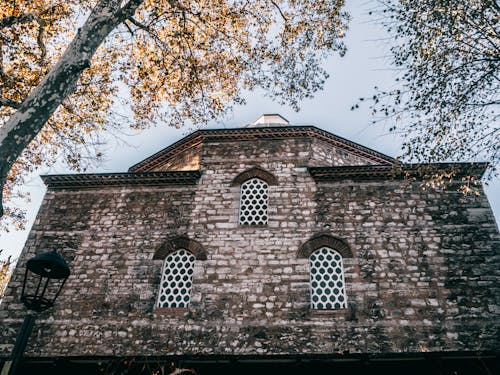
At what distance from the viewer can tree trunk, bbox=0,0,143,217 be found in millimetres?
4727

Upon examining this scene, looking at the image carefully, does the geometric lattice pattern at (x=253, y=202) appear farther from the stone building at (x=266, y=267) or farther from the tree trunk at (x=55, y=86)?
the tree trunk at (x=55, y=86)

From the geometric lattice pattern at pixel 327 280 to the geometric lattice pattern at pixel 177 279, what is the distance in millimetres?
2688

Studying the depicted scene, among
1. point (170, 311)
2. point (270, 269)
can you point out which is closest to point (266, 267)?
point (270, 269)

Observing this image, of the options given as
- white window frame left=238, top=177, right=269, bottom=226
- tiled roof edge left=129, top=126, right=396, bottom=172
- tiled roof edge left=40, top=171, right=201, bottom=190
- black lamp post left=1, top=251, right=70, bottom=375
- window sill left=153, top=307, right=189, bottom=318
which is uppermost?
tiled roof edge left=129, top=126, right=396, bottom=172

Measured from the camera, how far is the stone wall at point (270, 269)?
761 centimetres

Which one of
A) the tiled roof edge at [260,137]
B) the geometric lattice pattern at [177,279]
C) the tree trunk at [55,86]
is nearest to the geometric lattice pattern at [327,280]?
the geometric lattice pattern at [177,279]

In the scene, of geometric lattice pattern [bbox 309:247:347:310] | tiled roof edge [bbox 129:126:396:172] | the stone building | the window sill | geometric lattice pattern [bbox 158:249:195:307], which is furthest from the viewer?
tiled roof edge [bbox 129:126:396:172]

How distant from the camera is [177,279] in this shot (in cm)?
870

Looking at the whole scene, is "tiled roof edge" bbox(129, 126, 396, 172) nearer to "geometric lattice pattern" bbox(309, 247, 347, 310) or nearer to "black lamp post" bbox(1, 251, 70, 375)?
"geometric lattice pattern" bbox(309, 247, 347, 310)

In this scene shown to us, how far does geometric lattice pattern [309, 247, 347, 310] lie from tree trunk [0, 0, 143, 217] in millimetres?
5804

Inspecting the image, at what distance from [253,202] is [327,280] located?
99.9 inches

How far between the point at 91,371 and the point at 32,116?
4.59 m

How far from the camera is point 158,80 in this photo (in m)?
9.40

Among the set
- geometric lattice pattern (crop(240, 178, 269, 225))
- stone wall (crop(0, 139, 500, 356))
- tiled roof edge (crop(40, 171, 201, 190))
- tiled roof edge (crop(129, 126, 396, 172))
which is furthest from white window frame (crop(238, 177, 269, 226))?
tiled roof edge (crop(129, 126, 396, 172))
